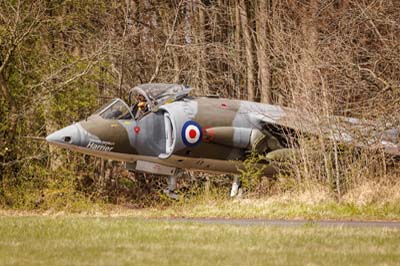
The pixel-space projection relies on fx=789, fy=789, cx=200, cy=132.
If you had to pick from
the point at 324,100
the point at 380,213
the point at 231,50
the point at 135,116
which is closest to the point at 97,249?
the point at 380,213

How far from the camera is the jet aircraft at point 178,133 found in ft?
59.2

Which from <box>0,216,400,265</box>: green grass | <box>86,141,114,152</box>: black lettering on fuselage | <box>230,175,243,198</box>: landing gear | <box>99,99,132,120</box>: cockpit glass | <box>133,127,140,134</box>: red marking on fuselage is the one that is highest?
<box>99,99,132,120</box>: cockpit glass

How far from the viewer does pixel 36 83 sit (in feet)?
64.9

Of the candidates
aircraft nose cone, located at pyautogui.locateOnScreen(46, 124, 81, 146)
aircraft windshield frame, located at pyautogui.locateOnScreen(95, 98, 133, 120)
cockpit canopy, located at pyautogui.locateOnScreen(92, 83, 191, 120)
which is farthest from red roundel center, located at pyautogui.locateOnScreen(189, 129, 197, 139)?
aircraft nose cone, located at pyautogui.locateOnScreen(46, 124, 81, 146)

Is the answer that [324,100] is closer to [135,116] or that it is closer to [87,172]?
[135,116]

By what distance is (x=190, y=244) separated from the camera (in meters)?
9.24

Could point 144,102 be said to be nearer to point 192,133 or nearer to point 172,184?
point 192,133

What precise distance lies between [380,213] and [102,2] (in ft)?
35.7

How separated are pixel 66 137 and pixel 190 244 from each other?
896 cm

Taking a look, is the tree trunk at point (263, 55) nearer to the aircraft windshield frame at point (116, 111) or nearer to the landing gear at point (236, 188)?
the landing gear at point (236, 188)

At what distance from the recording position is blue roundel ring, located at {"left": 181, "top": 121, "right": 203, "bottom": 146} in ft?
60.6

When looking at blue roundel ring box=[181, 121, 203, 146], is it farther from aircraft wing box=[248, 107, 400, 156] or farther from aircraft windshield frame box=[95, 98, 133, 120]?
aircraft wing box=[248, 107, 400, 156]

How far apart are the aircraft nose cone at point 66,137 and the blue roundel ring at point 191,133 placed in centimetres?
245

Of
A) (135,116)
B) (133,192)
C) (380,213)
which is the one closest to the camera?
(380,213)
